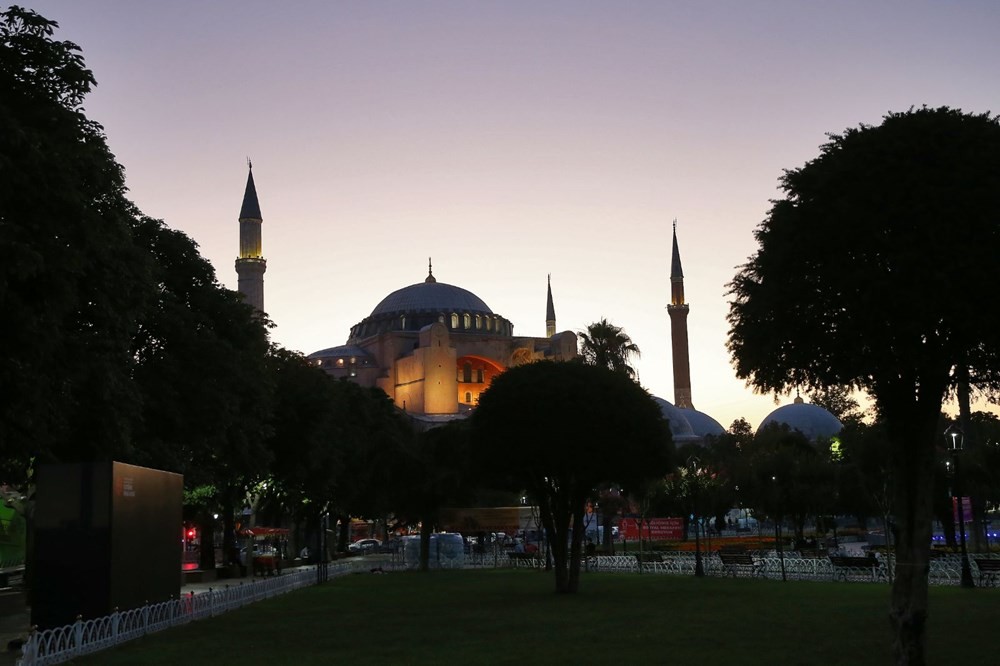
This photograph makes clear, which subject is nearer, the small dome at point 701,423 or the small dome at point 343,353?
the small dome at point 701,423

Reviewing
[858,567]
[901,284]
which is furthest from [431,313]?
[901,284]

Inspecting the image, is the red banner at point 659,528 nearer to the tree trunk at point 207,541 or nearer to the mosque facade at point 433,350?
the tree trunk at point 207,541

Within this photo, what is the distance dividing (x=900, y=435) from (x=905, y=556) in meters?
1.61

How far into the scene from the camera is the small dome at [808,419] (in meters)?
135

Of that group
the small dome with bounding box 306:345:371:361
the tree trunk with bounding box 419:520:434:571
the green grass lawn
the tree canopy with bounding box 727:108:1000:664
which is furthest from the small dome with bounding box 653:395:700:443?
the tree canopy with bounding box 727:108:1000:664

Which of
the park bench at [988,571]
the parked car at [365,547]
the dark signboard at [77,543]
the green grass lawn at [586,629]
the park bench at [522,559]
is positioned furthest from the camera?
the parked car at [365,547]

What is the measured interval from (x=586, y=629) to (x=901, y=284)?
1003 cm

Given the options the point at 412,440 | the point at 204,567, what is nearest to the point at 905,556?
the point at 204,567

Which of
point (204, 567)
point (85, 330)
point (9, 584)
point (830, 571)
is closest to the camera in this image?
point (85, 330)

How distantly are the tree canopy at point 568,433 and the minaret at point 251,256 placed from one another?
3064 inches

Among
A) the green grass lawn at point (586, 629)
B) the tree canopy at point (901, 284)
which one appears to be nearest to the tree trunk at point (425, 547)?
the green grass lawn at point (586, 629)

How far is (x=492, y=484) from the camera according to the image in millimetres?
34844

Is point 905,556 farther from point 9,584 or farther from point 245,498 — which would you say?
point 245,498

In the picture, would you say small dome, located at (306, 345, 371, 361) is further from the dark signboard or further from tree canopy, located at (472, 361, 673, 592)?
the dark signboard
